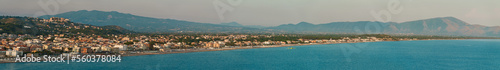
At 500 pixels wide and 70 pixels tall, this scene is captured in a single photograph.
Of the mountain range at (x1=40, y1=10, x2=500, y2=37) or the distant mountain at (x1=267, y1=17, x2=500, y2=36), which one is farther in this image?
the distant mountain at (x1=267, y1=17, x2=500, y2=36)

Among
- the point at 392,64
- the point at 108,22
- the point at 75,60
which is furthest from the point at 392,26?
the point at 75,60

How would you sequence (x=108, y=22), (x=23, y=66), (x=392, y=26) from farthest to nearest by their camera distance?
1. (x=392, y=26)
2. (x=108, y=22)
3. (x=23, y=66)

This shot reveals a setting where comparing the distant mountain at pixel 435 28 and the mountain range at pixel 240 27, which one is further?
the distant mountain at pixel 435 28

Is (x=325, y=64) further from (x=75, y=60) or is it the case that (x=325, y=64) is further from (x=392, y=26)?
(x=392, y=26)

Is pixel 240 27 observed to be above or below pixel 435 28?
above

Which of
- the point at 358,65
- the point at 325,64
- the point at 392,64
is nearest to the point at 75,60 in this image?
the point at 325,64

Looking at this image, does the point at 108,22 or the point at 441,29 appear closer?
the point at 108,22

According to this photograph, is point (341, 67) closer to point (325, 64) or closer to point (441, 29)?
point (325, 64)

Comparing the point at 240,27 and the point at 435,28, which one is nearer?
the point at 240,27

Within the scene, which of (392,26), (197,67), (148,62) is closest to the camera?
(197,67)
